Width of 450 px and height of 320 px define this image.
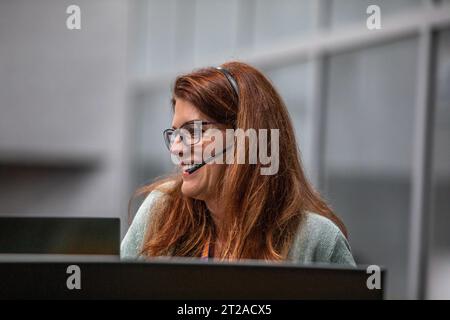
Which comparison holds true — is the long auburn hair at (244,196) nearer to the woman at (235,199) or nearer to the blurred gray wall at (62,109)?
the woman at (235,199)

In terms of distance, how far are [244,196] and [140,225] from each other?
0.25 m

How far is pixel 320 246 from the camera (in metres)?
1.51

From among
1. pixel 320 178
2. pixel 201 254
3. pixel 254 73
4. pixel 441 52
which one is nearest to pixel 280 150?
pixel 254 73

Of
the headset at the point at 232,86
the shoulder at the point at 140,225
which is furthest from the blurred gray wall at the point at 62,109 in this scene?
the headset at the point at 232,86

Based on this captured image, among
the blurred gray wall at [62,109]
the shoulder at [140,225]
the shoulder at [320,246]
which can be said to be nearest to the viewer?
the shoulder at [320,246]

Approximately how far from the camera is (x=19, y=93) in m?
8.90

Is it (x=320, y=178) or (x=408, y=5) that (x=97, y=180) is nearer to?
(x=320, y=178)

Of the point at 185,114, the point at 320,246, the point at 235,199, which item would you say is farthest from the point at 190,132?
the point at 320,246

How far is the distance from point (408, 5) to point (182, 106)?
2904 mm

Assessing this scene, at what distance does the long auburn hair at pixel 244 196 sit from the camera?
1.53 meters

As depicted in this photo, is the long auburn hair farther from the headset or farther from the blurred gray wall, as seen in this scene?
the blurred gray wall

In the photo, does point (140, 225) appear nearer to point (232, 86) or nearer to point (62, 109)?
point (232, 86)
